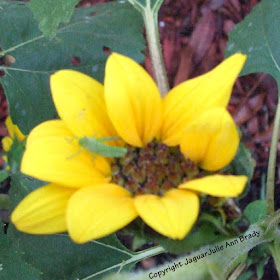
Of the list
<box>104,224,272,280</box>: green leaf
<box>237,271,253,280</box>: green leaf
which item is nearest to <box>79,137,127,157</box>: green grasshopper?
<box>104,224,272,280</box>: green leaf

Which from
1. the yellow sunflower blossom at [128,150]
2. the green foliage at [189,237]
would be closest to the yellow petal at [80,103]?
the yellow sunflower blossom at [128,150]

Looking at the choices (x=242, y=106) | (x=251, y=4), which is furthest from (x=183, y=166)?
(x=251, y=4)

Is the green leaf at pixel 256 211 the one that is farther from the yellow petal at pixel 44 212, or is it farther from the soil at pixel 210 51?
the yellow petal at pixel 44 212

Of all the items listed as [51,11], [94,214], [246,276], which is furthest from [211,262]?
[246,276]

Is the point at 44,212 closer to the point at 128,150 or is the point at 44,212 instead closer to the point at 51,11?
the point at 128,150

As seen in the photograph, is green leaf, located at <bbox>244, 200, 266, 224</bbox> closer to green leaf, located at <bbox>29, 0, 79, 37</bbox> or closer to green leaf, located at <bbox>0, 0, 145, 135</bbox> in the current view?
green leaf, located at <bbox>0, 0, 145, 135</bbox>

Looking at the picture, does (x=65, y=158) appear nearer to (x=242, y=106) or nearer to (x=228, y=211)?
(x=228, y=211)
